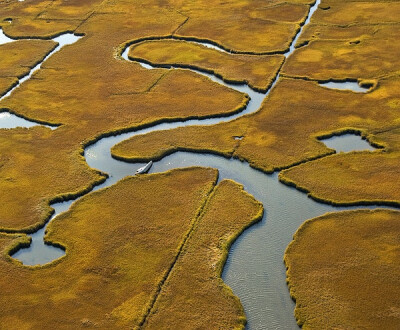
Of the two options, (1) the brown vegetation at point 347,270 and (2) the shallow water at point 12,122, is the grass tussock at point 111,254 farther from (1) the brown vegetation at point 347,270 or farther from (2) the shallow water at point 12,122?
(2) the shallow water at point 12,122

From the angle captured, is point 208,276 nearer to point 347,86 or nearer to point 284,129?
point 284,129

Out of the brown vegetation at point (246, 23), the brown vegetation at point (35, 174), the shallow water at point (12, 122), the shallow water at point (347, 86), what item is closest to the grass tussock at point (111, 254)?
the brown vegetation at point (35, 174)

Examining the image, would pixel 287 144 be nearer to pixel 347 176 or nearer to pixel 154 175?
pixel 347 176

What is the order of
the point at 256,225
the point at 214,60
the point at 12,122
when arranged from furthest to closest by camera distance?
the point at 214,60
the point at 12,122
the point at 256,225

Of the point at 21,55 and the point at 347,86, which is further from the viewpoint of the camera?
the point at 21,55

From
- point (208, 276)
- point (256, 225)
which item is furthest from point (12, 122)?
point (208, 276)

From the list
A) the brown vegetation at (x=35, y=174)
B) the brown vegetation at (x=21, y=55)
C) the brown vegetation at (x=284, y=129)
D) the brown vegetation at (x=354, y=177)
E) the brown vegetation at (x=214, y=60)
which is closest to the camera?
the brown vegetation at (x=354, y=177)
